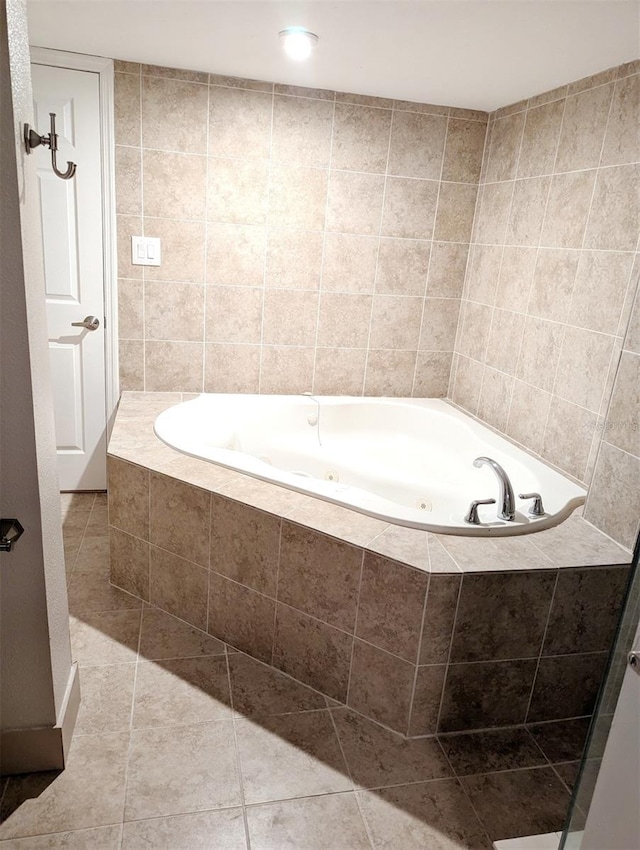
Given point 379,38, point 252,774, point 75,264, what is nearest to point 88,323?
point 75,264

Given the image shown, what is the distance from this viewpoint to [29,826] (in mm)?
1420

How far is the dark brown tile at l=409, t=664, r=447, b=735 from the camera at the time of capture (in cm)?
172

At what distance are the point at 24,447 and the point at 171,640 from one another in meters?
1.08

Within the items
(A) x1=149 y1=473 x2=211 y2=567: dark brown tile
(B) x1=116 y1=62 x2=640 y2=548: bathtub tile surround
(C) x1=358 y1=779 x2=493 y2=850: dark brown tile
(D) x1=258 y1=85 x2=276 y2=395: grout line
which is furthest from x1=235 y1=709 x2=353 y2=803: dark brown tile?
(D) x1=258 y1=85 x2=276 y2=395: grout line

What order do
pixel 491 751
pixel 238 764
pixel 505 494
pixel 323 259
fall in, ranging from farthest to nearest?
1. pixel 323 259
2. pixel 505 494
3. pixel 491 751
4. pixel 238 764

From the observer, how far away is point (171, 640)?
2.12 m

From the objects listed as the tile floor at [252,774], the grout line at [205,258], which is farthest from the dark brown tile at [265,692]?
the grout line at [205,258]

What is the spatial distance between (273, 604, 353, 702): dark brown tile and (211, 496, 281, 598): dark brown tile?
12 centimetres

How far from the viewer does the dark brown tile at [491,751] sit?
170 centimetres

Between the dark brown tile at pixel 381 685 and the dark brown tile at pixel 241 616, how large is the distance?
32 centimetres

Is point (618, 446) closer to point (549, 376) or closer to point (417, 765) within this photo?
point (549, 376)

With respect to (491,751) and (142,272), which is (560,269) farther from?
(142,272)

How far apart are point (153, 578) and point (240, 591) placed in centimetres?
43

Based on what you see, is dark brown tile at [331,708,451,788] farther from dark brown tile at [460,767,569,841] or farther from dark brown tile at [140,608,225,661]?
dark brown tile at [140,608,225,661]
